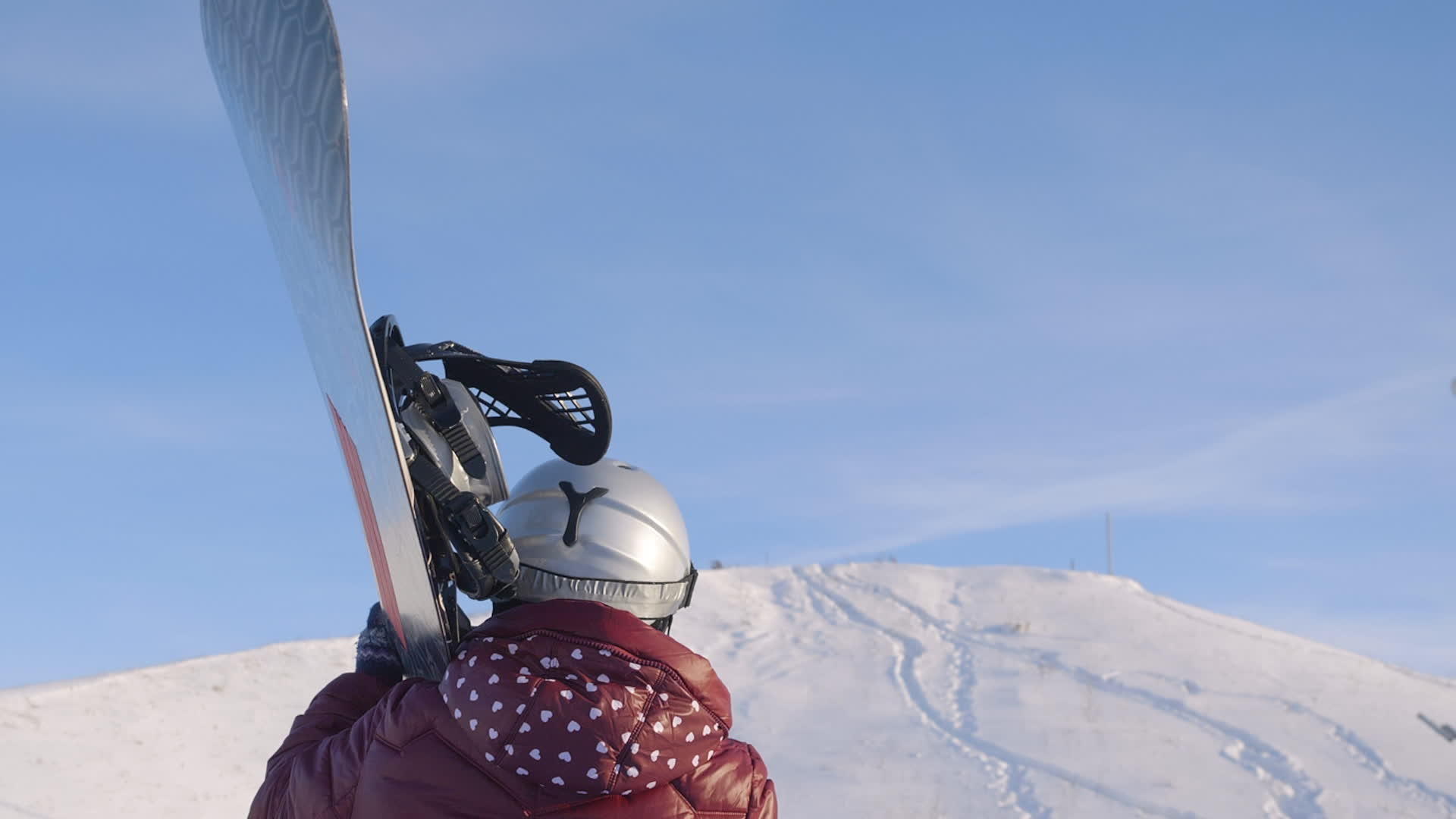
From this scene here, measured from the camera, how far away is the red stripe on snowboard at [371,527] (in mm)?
2242

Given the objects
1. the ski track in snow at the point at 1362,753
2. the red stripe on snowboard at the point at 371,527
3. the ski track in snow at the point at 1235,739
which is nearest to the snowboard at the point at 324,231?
the red stripe on snowboard at the point at 371,527

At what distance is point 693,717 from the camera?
72.1 inches

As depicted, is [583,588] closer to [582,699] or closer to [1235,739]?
[582,699]

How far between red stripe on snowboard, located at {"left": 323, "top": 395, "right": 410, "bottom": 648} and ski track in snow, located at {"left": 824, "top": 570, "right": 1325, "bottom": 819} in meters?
9.07

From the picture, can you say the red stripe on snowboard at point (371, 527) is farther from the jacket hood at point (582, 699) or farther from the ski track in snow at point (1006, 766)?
the ski track in snow at point (1006, 766)

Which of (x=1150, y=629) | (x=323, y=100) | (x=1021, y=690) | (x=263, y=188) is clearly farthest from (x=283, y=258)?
(x=1150, y=629)

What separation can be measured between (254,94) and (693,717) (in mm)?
1180

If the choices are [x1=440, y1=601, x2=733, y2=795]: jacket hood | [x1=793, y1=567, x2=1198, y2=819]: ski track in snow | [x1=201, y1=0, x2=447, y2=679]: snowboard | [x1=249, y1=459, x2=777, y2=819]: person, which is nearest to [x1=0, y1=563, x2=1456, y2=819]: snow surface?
[x1=793, y1=567, x2=1198, y2=819]: ski track in snow

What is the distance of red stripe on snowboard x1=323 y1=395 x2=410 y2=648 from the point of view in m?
2.24

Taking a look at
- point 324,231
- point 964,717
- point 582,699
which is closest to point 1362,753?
point 964,717

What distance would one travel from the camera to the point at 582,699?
1761mm

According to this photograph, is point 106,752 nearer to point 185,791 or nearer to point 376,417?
point 185,791

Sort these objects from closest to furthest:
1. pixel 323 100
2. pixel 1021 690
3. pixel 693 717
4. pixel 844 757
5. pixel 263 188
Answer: pixel 323 100, pixel 693 717, pixel 263 188, pixel 844 757, pixel 1021 690


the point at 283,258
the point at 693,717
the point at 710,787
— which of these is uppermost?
the point at 283,258
